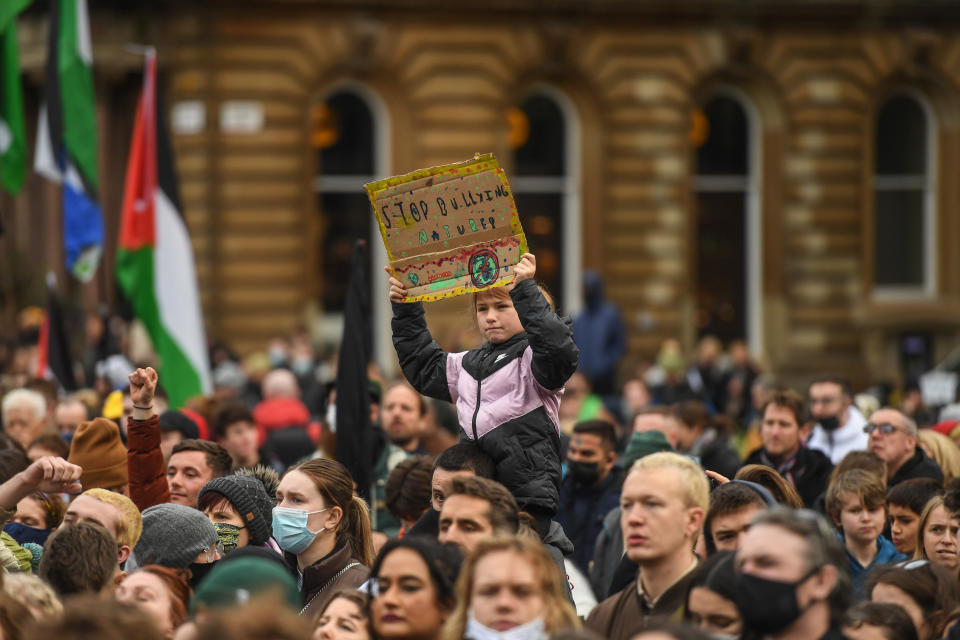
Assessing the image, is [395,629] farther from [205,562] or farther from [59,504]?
[59,504]

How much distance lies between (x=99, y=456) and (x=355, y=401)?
1676mm

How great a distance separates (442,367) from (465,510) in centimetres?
126

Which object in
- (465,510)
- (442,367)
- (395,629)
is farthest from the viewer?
(442,367)

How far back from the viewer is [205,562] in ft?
19.6

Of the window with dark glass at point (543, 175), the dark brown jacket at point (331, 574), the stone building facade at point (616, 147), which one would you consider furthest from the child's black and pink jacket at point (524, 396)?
the window with dark glass at point (543, 175)

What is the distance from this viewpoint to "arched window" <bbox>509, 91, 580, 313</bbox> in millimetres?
23125

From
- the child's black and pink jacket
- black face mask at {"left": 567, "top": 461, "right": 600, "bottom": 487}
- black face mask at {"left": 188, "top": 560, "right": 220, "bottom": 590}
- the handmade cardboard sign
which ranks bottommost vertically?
black face mask at {"left": 567, "top": 461, "right": 600, "bottom": 487}

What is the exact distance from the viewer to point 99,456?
7855 mm

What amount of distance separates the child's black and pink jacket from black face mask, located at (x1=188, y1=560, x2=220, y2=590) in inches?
46.3

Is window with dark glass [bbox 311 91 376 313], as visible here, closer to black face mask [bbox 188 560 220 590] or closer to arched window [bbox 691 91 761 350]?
arched window [bbox 691 91 761 350]

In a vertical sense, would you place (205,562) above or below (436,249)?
below

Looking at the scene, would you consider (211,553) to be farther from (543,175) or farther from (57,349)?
(543,175)

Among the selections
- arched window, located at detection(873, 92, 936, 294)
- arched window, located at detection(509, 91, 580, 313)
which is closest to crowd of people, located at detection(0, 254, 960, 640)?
arched window, located at detection(509, 91, 580, 313)

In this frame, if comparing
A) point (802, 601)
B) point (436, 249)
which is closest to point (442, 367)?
point (436, 249)
